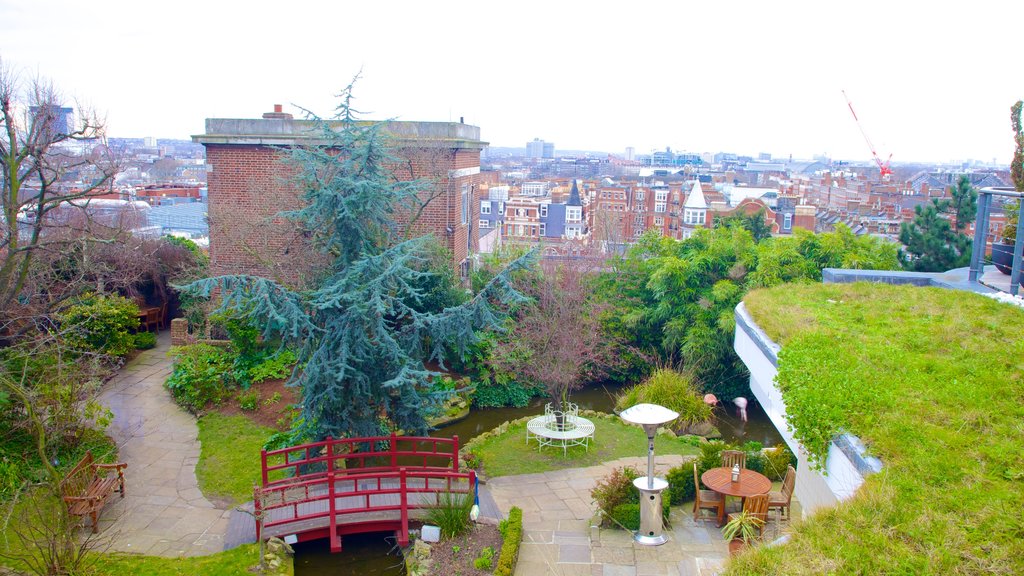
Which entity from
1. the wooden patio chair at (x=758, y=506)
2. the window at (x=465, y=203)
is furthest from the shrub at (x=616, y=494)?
the window at (x=465, y=203)

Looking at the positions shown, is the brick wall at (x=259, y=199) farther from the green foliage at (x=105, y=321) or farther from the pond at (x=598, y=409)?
the pond at (x=598, y=409)

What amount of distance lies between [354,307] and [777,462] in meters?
7.19

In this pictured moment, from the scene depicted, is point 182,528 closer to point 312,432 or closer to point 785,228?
point 312,432

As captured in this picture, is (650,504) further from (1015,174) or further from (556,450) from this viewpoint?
(1015,174)

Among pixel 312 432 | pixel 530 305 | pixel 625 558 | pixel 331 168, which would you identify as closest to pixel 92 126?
pixel 331 168

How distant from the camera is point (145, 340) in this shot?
1864cm

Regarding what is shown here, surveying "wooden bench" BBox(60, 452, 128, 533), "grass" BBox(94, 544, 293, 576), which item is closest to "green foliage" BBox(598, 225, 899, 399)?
"grass" BBox(94, 544, 293, 576)

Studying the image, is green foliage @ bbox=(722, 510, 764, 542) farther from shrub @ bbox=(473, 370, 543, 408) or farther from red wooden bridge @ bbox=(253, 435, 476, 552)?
shrub @ bbox=(473, 370, 543, 408)

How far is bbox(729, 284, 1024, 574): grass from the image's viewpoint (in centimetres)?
426

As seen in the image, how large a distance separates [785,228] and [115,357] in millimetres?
51037

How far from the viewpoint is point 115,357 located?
53.3ft

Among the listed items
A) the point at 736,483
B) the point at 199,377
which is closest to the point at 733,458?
the point at 736,483

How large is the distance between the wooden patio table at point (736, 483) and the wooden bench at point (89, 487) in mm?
8274

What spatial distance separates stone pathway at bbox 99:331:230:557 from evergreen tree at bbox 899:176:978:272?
56.7 feet
